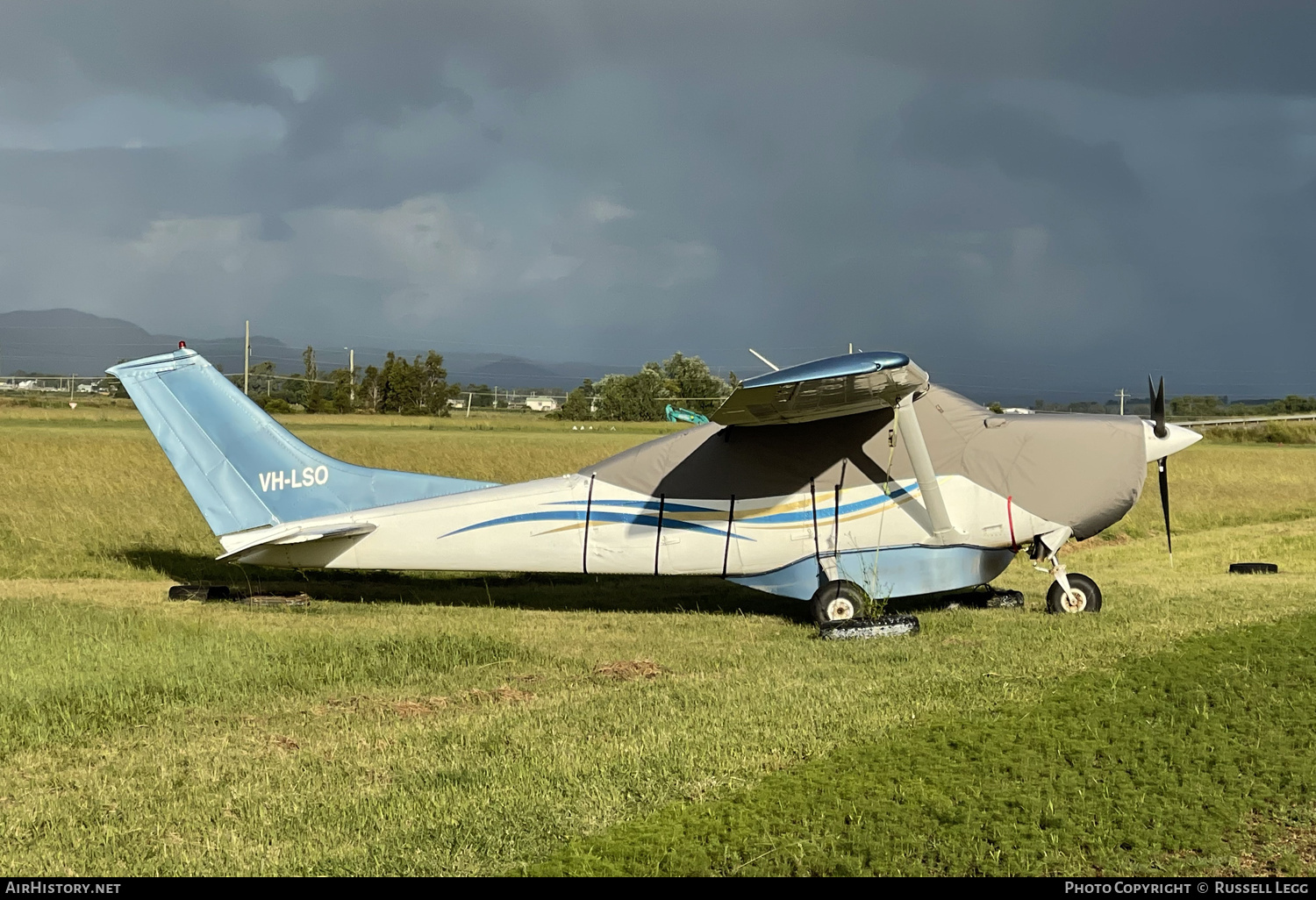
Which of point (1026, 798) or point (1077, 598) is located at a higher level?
point (1077, 598)

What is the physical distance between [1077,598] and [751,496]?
11.1 ft

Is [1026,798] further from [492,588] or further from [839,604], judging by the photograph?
[492,588]

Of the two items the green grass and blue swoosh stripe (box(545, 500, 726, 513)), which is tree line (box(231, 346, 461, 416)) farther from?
the green grass

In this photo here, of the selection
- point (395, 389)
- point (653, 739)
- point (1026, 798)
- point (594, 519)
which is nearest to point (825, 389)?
point (594, 519)

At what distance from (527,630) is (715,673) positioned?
295cm

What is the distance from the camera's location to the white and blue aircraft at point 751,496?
10766mm

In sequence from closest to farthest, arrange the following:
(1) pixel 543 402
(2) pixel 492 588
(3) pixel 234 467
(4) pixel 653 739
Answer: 1. (4) pixel 653 739
2. (3) pixel 234 467
3. (2) pixel 492 588
4. (1) pixel 543 402

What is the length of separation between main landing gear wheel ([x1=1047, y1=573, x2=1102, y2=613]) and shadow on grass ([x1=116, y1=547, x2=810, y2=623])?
2.59 m

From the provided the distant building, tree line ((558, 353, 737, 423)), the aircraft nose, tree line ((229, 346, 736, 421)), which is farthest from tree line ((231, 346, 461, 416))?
the aircraft nose

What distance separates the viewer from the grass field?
14.8 feet

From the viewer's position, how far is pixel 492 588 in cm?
1477

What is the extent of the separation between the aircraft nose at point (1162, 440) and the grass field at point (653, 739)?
154 centimetres

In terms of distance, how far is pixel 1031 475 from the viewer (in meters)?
10.8
